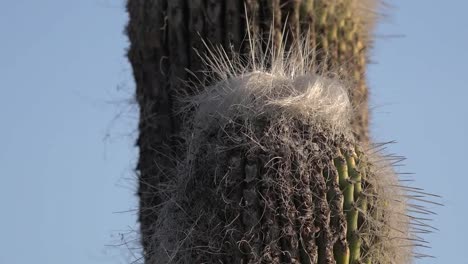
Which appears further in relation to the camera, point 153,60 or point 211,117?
point 153,60

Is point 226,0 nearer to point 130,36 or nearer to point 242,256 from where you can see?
point 130,36

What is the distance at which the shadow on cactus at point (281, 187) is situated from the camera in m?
3.04

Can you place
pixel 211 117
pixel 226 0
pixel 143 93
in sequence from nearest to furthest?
1. pixel 211 117
2. pixel 226 0
3. pixel 143 93

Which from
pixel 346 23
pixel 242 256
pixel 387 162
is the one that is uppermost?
pixel 346 23

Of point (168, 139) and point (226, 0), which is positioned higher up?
point (226, 0)

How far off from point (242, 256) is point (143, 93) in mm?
2294

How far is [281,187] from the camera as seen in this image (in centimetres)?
304

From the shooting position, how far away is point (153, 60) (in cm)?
516

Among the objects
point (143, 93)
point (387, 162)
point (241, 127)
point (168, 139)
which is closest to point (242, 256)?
point (241, 127)

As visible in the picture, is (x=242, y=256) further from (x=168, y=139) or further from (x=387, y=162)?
(x=168, y=139)

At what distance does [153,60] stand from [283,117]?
6.86 feet

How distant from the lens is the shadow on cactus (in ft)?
9.97

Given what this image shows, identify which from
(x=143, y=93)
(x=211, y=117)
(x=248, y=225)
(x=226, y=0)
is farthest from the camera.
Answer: (x=143, y=93)

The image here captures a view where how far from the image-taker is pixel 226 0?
4898mm
